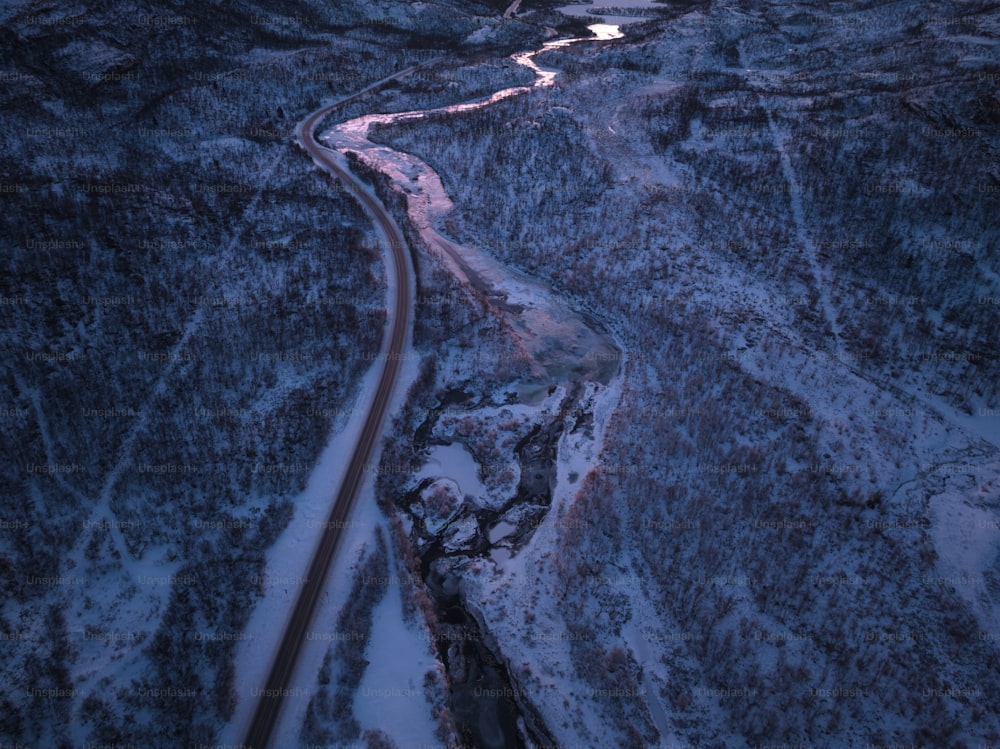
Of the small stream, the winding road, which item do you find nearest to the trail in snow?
the small stream

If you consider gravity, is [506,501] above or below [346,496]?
below

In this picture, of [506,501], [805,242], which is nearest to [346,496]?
[506,501]

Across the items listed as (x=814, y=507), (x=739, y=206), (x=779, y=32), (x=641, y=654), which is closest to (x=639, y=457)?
(x=814, y=507)

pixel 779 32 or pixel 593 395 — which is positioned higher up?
pixel 779 32

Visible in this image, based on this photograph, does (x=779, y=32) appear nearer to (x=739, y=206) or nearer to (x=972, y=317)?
(x=739, y=206)

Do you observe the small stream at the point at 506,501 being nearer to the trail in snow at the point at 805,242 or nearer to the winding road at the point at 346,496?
the winding road at the point at 346,496

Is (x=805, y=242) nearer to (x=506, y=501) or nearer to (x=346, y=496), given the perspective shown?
(x=506, y=501)

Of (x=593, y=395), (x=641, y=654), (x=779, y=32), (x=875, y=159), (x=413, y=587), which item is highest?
(x=779, y=32)

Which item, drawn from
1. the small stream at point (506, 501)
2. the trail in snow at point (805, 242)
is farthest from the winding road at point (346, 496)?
the trail in snow at point (805, 242)
